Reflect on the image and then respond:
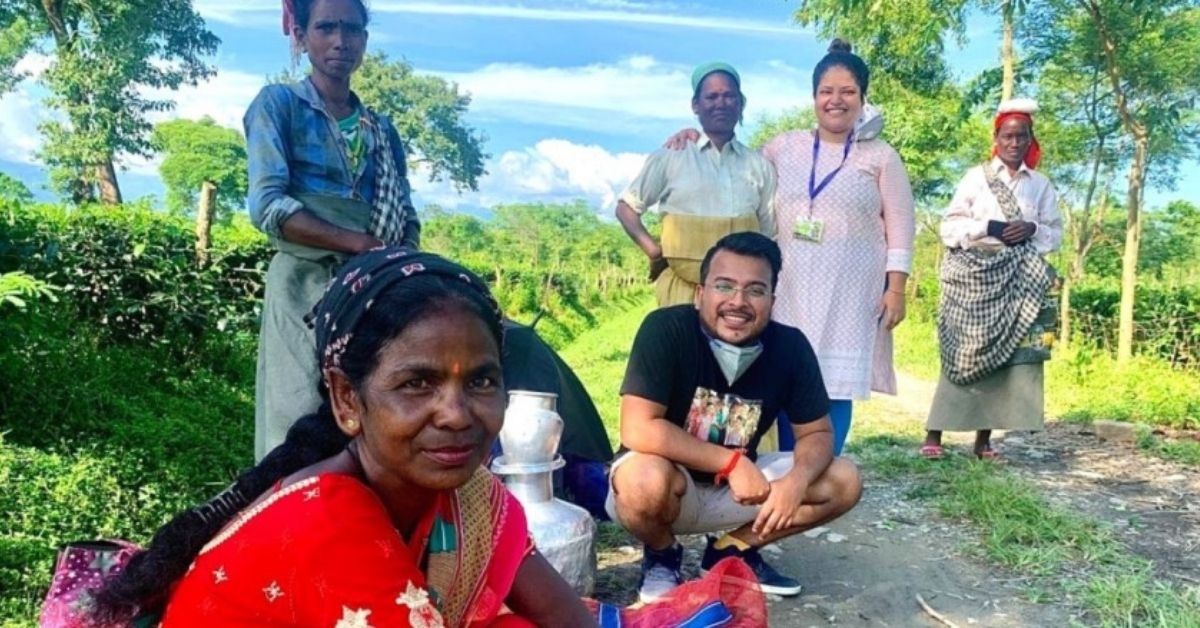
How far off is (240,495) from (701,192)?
8.51ft

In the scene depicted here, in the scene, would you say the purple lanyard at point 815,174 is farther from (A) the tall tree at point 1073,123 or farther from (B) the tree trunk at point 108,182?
(B) the tree trunk at point 108,182

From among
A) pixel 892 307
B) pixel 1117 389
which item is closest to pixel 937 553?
pixel 892 307

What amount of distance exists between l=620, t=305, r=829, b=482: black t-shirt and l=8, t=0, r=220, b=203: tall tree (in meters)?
14.6

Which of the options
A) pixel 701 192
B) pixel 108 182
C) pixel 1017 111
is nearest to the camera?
pixel 701 192

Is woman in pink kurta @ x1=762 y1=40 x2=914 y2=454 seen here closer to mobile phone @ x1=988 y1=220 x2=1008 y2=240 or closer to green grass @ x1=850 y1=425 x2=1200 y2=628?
green grass @ x1=850 y1=425 x2=1200 y2=628

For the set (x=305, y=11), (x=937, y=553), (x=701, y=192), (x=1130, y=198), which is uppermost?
(x=305, y=11)

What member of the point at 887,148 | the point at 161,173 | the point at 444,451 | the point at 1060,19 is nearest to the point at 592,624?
the point at 444,451

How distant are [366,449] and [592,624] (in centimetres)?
66

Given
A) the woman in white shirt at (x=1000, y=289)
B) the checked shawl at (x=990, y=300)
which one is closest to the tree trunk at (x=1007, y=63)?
the woman in white shirt at (x=1000, y=289)

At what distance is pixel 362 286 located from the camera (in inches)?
53.7

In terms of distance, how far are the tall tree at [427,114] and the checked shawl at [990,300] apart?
44868 millimetres

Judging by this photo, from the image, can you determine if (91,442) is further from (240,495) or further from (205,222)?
(240,495)

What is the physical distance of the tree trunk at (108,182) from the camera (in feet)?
57.1

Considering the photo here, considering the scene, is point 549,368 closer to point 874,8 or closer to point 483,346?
point 483,346
